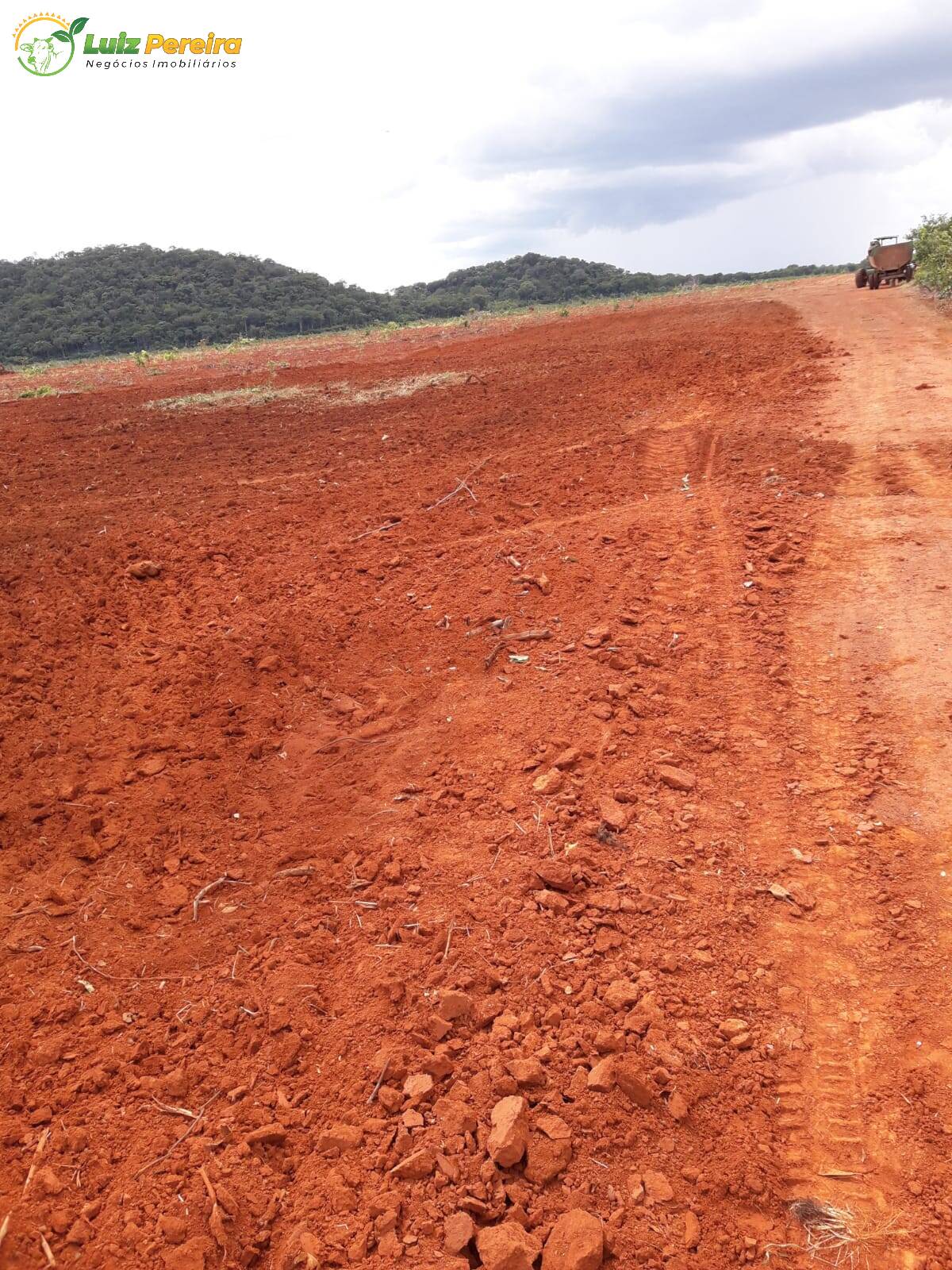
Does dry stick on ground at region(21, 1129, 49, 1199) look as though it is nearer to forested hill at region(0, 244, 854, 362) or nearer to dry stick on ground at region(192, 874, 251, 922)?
dry stick on ground at region(192, 874, 251, 922)

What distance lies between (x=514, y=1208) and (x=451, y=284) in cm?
6839

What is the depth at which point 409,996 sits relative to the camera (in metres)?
2.51

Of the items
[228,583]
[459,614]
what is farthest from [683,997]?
[228,583]

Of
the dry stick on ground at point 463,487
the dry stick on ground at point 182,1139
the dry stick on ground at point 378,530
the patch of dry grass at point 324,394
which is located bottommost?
the dry stick on ground at point 182,1139

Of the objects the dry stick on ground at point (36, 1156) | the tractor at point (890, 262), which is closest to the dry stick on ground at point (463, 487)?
Result: the dry stick on ground at point (36, 1156)

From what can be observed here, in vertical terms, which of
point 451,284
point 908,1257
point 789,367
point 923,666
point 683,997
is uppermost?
point 451,284

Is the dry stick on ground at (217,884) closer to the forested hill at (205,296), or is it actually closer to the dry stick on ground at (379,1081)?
the dry stick on ground at (379,1081)

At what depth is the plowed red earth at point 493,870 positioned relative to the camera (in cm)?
197

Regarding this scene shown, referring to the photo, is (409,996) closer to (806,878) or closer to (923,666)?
(806,878)

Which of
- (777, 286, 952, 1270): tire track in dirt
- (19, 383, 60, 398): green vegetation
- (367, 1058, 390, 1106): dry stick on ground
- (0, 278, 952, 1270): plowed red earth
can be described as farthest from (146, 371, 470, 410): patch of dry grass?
(367, 1058, 390, 1106): dry stick on ground

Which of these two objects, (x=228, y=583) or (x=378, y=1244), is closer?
(x=378, y=1244)

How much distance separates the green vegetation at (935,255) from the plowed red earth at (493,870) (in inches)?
482

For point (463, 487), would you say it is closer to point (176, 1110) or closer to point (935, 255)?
point (176, 1110)

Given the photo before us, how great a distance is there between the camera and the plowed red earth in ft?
6.48
